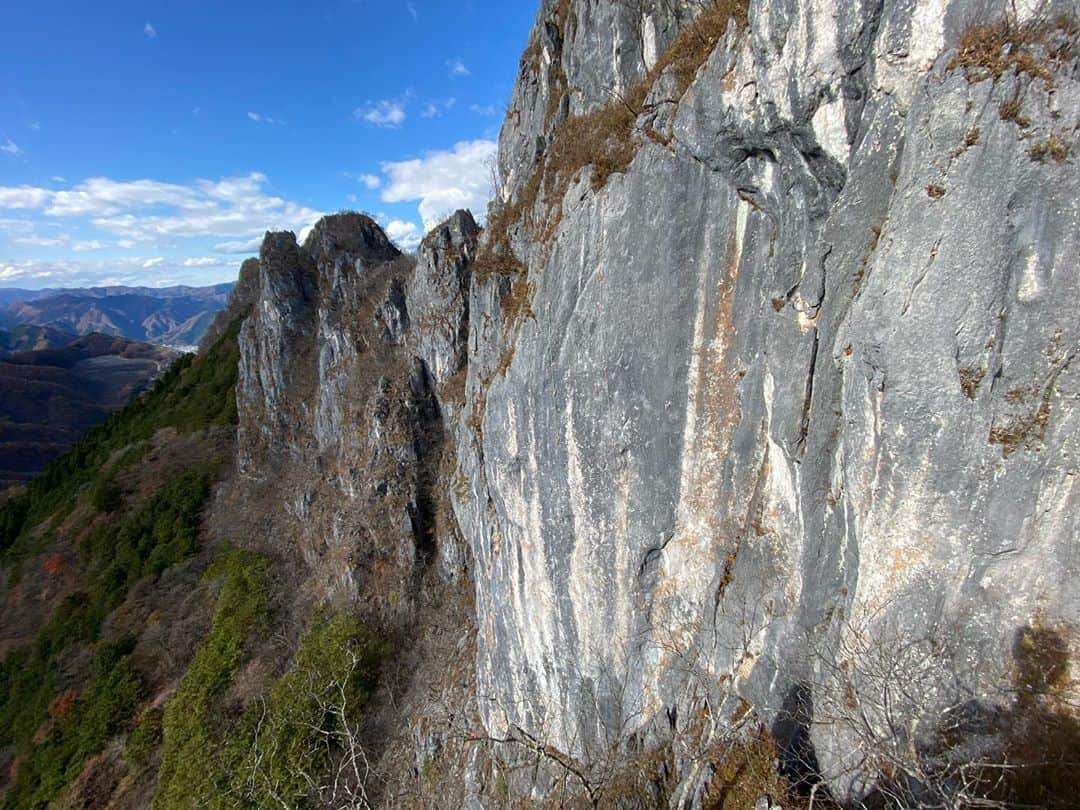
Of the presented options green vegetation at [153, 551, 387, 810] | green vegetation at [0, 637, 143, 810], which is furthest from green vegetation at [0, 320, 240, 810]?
green vegetation at [153, 551, 387, 810]

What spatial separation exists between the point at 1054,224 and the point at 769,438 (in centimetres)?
490

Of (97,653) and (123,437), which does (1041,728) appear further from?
(123,437)

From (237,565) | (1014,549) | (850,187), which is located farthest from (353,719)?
(850,187)

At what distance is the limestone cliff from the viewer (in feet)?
21.2

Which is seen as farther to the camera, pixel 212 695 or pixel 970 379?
pixel 212 695

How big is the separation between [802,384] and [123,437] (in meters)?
56.3

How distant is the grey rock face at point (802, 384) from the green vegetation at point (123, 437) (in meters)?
38.2

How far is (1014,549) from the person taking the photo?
21.7ft

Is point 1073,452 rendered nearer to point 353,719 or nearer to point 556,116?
point 556,116

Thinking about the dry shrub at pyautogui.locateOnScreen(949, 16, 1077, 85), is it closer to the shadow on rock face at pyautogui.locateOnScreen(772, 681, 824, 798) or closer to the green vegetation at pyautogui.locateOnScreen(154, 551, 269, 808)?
the shadow on rock face at pyautogui.locateOnScreen(772, 681, 824, 798)

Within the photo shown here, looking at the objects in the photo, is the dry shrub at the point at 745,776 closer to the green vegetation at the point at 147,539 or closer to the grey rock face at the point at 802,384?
the grey rock face at the point at 802,384

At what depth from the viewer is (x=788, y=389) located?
9.06 m

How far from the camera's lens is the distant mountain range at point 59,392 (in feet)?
290

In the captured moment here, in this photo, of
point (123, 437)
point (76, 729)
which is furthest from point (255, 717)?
point (123, 437)
